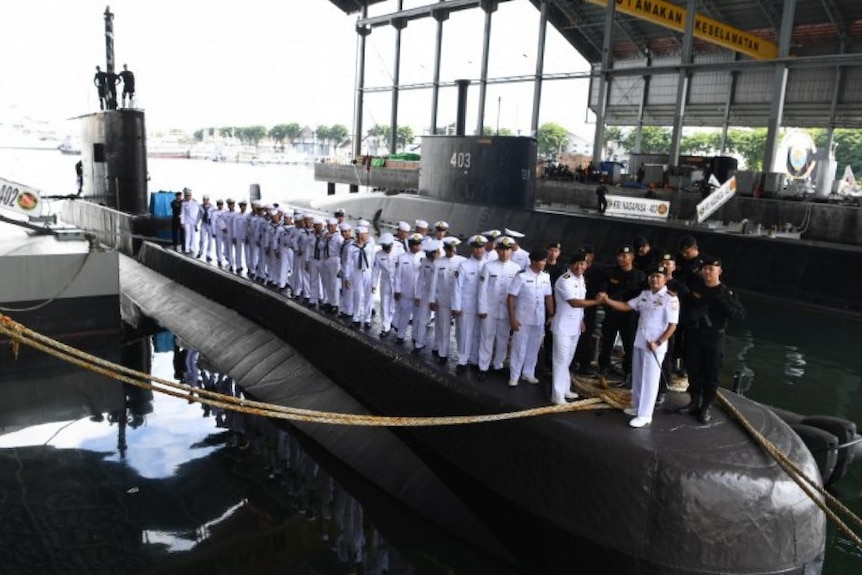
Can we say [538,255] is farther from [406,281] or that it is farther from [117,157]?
[117,157]

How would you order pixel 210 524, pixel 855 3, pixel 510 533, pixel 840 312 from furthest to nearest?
pixel 855 3
pixel 840 312
pixel 210 524
pixel 510 533

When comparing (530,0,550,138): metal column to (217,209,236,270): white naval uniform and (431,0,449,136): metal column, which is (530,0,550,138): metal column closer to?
(431,0,449,136): metal column

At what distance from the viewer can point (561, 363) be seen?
5.63 metres

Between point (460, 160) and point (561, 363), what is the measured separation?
13862 mm

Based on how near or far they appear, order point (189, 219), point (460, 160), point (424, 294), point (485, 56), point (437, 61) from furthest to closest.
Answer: point (437, 61), point (485, 56), point (460, 160), point (189, 219), point (424, 294)

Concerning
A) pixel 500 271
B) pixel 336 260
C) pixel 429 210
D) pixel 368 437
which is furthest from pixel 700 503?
pixel 429 210

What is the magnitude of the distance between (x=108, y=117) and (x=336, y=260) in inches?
345

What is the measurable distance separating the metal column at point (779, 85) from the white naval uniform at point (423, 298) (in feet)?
71.6

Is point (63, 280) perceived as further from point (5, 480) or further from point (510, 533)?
point (510, 533)

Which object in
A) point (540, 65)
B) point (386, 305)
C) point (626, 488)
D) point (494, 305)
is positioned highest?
point (540, 65)

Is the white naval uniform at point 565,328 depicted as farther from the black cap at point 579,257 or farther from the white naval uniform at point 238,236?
the white naval uniform at point 238,236

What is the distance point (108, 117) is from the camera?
1497cm

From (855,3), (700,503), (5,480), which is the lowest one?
(5,480)

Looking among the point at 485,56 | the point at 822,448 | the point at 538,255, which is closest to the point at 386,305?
the point at 538,255
